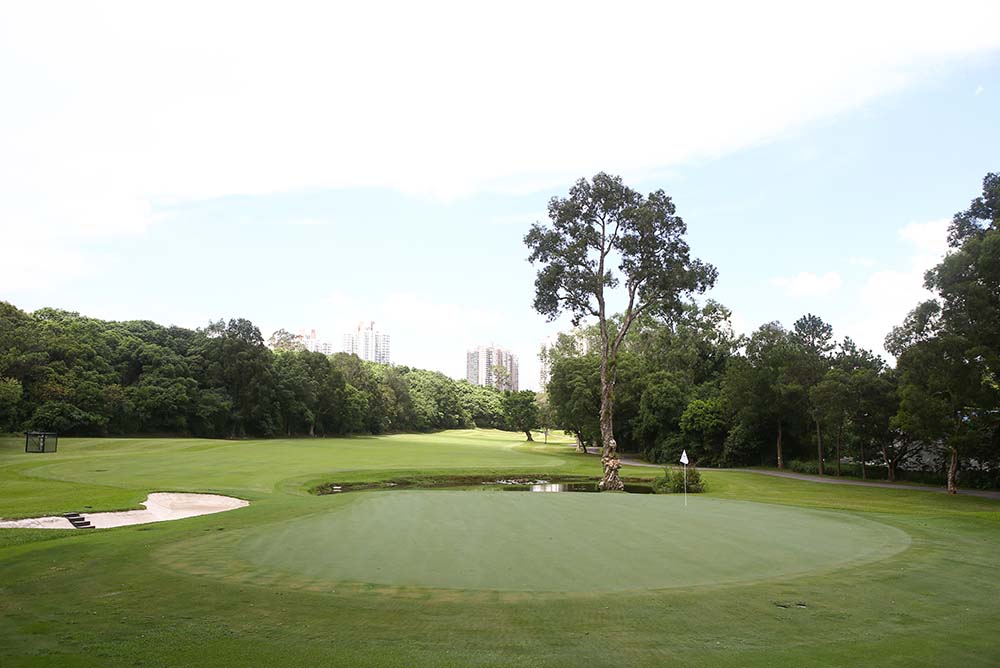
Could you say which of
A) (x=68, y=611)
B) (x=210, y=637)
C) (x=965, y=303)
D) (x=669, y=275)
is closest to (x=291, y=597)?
(x=210, y=637)

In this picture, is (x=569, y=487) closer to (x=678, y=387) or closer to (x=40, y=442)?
(x=678, y=387)

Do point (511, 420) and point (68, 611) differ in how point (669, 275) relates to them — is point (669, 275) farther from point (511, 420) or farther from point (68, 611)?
point (511, 420)

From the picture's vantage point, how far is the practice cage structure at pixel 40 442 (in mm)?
41875

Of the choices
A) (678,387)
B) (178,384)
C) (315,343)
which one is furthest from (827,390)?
(315,343)

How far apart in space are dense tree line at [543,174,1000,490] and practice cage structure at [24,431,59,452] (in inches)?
1609

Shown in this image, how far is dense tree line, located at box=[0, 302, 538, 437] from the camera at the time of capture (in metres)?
56.9

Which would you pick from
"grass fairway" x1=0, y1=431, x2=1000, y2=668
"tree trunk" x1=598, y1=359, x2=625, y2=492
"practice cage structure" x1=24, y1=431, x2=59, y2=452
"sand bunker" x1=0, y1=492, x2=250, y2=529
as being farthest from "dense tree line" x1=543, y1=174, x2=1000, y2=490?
"practice cage structure" x1=24, y1=431, x2=59, y2=452

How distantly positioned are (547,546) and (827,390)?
28860mm

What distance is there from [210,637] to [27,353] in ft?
200

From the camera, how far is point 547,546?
1227cm

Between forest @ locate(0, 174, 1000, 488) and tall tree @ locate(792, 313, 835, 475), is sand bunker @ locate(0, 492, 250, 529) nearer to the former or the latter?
forest @ locate(0, 174, 1000, 488)

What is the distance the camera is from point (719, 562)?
11031 millimetres

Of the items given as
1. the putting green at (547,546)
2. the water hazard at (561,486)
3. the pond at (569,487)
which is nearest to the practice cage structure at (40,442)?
the water hazard at (561,486)

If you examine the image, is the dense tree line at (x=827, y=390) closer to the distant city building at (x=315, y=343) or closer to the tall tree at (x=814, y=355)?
the tall tree at (x=814, y=355)
